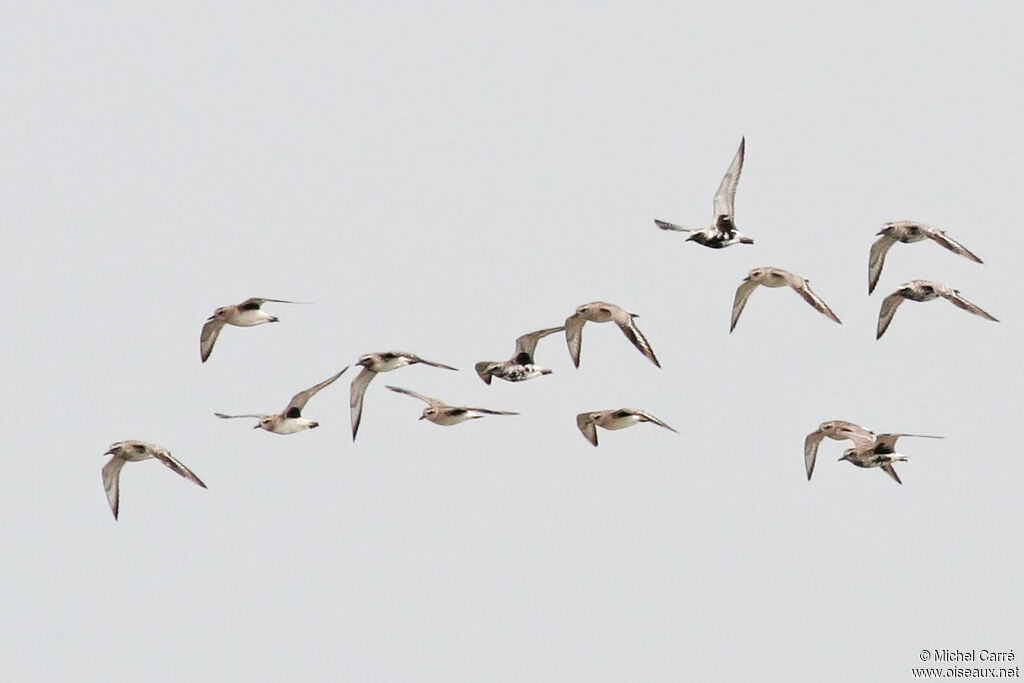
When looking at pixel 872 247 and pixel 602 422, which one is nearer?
pixel 602 422

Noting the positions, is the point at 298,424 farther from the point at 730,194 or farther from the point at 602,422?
the point at 730,194

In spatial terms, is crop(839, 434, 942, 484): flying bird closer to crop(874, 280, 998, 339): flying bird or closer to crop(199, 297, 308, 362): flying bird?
crop(874, 280, 998, 339): flying bird

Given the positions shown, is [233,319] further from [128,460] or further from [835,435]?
[835,435]

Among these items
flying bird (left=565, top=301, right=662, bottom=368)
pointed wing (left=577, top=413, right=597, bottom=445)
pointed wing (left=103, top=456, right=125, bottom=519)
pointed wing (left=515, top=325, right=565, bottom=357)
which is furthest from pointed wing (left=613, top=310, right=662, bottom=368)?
pointed wing (left=103, top=456, right=125, bottom=519)

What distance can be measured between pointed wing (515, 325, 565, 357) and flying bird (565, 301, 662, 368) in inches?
19.5

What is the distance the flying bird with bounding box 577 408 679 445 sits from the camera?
36.8m

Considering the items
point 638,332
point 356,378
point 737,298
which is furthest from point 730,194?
point 356,378

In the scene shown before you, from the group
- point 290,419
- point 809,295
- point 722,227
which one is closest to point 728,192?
point 722,227

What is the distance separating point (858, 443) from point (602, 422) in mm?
5220

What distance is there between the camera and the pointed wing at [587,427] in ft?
126

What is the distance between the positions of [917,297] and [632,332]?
7.19 metres

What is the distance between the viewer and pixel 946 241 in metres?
37.5

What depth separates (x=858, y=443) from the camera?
124 feet

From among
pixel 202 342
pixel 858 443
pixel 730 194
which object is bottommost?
pixel 858 443
